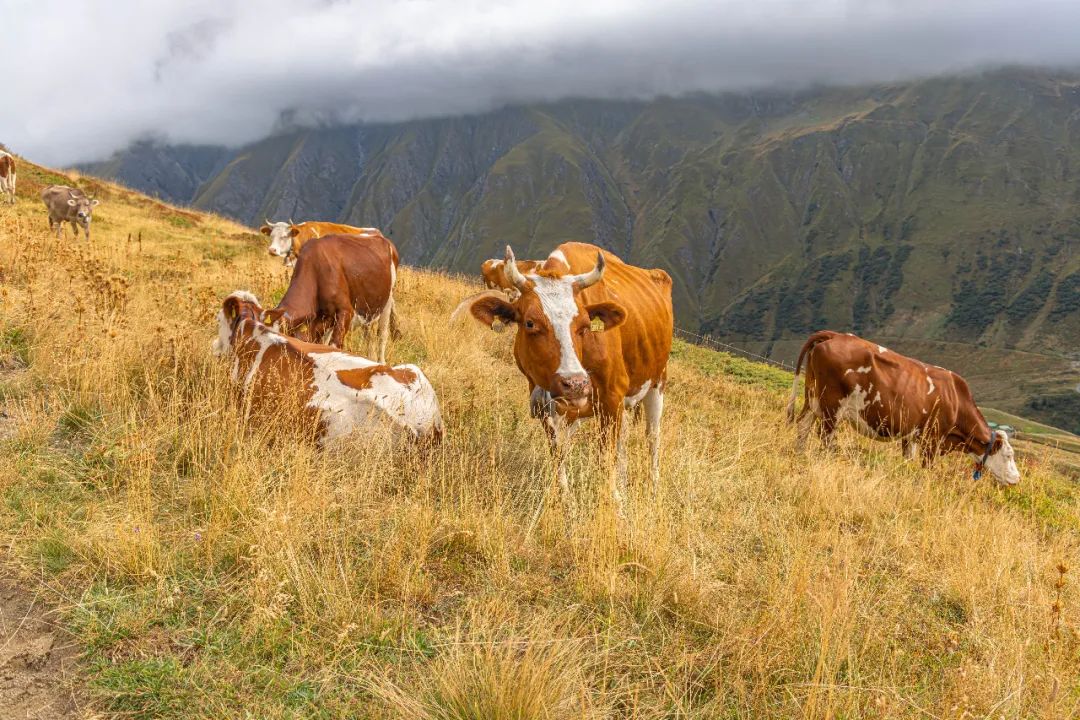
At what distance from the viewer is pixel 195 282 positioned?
485 inches

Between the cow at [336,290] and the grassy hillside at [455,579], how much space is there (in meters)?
1.43

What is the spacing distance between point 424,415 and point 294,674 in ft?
9.53

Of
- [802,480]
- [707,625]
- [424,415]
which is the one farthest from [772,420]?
[707,625]

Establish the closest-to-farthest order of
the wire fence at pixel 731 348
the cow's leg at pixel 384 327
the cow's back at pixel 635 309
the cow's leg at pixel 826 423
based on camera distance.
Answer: the cow's back at pixel 635 309 < the cow's leg at pixel 384 327 < the cow's leg at pixel 826 423 < the wire fence at pixel 731 348

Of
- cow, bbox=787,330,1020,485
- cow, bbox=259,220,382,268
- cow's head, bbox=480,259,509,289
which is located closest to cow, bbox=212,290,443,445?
cow's head, bbox=480,259,509,289

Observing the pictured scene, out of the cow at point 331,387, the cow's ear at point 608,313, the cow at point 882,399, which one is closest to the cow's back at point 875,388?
Result: the cow at point 882,399


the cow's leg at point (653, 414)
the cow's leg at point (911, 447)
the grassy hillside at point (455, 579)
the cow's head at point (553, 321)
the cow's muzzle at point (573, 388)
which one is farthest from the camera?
the cow's leg at point (911, 447)

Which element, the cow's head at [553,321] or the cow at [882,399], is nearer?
the cow's head at [553,321]

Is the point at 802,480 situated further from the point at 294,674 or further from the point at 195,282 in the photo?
the point at 195,282

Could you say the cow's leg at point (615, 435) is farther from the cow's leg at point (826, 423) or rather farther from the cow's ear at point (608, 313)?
the cow's leg at point (826, 423)

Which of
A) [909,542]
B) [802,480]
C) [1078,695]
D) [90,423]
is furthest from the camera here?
[802,480]

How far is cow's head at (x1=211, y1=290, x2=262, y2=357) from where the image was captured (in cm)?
628

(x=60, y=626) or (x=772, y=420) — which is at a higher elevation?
(x=60, y=626)

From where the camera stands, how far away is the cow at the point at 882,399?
35.0ft
